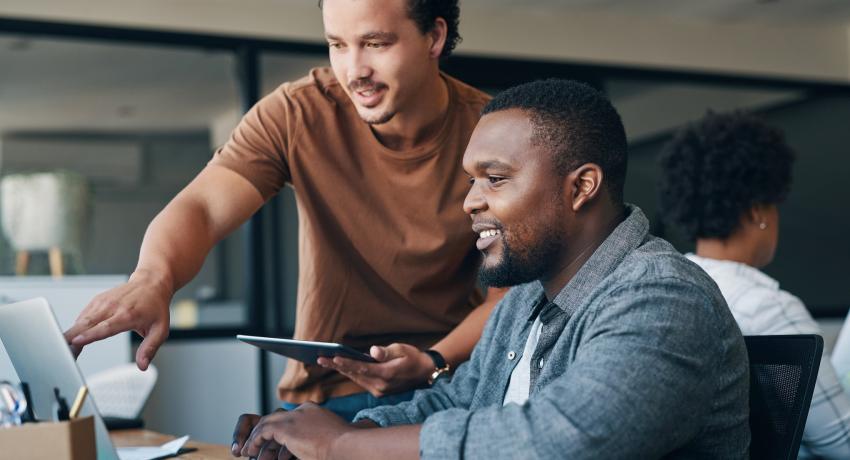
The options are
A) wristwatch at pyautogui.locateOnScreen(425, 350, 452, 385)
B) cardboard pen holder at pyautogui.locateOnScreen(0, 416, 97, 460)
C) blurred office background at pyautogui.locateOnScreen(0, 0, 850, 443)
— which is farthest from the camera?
blurred office background at pyautogui.locateOnScreen(0, 0, 850, 443)

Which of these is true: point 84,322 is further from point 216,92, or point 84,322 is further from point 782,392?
point 216,92

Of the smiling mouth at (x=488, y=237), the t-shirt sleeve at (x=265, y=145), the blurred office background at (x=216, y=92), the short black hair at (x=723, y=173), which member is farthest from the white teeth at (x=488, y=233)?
the blurred office background at (x=216, y=92)

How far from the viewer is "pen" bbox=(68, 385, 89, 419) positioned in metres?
1.09

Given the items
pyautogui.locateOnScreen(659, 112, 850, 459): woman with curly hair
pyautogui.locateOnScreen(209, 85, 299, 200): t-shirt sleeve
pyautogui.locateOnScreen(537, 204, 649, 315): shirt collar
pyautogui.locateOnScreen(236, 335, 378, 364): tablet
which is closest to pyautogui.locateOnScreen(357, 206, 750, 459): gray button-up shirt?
pyautogui.locateOnScreen(537, 204, 649, 315): shirt collar

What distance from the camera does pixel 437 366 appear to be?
176 cm

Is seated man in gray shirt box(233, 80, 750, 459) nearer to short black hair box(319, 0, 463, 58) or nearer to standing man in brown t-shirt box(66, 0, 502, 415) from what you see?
standing man in brown t-shirt box(66, 0, 502, 415)

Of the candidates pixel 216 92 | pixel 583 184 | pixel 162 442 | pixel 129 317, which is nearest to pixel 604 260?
pixel 583 184

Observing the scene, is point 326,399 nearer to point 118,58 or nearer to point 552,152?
point 552,152

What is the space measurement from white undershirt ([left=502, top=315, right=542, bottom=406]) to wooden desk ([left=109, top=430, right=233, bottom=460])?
1.51ft

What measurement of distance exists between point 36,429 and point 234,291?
169 inches

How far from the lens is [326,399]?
1.92 meters

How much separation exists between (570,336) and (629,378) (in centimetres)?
23

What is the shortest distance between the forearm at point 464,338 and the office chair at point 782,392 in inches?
23.9

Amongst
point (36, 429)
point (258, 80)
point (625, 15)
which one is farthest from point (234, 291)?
point (36, 429)
